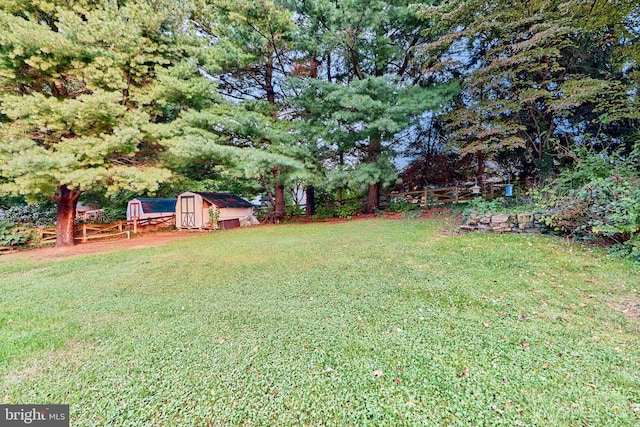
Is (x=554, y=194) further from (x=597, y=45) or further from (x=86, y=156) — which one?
(x=86, y=156)

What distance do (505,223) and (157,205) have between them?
19.0 m

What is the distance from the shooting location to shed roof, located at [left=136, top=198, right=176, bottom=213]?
16.5 meters

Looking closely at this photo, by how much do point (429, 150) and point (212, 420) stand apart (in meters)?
14.1

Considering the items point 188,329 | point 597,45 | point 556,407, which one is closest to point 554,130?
point 597,45

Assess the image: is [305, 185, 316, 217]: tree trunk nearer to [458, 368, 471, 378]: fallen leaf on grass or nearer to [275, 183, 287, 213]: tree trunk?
[275, 183, 287, 213]: tree trunk

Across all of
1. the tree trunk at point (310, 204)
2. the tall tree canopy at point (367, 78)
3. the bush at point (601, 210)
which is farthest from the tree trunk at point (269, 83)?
the bush at point (601, 210)

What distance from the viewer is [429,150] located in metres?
13.4

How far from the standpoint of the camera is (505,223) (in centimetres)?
614

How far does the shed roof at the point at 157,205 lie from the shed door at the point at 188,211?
225 inches

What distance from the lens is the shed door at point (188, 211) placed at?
1226cm

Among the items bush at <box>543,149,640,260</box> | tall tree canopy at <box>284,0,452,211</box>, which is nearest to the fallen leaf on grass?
bush at <box>543,149,640,260</box>

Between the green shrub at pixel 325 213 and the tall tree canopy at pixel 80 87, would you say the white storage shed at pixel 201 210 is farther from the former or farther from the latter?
the green shrub at pixel 325 213

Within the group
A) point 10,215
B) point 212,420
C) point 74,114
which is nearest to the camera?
point 212,420

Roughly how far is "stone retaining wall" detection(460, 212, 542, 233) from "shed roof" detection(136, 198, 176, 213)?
17678 mm
